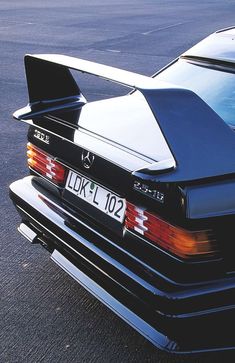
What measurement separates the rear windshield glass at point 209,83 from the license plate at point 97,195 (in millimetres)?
741

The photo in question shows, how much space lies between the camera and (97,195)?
2971 mm

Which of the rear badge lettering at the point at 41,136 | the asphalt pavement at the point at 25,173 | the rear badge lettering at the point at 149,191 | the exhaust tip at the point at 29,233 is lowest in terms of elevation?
the asphalt pavement at the point at 25,173

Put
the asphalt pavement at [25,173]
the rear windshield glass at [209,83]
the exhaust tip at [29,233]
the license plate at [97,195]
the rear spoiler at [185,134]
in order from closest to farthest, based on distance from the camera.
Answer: the rear spoiler at [185,134] → the license plate at [97,195] → the asphalt pavement at [25,173] → the rear windshield glass at [209,83] → the exhaust tip at [29,233]

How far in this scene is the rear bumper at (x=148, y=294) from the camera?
2516mm

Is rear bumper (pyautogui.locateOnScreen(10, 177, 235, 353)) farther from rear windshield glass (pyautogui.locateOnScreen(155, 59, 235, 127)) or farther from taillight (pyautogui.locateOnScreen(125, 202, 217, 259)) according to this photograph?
rear windshield glass (pyautogui.locateOnScreen(155, 59, 235, 127))

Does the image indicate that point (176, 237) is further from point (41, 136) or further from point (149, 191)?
point (41, 136)

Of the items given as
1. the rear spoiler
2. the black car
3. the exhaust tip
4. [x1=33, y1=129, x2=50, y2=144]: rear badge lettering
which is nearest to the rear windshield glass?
the black car

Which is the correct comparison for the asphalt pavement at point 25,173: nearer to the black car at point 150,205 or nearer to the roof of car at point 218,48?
the black car at point 150,205

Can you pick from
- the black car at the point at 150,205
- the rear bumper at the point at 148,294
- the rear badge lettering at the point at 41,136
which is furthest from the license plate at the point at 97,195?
the rear badge lettering at the point at 41,136

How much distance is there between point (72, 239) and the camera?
10.1 feet

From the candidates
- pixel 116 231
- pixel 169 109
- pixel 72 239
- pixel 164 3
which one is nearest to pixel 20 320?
pixel 72 239

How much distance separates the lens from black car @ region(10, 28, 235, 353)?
8.20ft

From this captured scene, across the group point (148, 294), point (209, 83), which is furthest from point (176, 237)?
point (209, 83)

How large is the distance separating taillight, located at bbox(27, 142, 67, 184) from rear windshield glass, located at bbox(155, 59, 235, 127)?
911 millimetres
